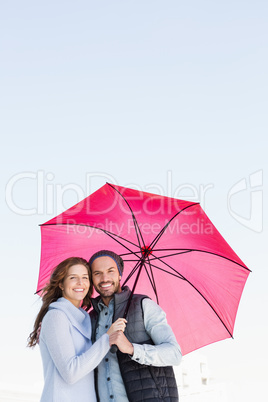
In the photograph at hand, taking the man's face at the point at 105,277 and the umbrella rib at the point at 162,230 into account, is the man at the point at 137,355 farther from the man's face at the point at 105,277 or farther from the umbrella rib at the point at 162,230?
the umbrella rib at the point at 162,230

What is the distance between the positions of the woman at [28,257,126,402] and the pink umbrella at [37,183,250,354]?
2.63 feet

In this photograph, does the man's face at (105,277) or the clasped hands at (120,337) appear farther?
the man's face at (105,277)

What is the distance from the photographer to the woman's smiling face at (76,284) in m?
3.76

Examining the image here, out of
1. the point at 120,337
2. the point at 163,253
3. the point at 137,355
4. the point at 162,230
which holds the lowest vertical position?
the point at 137,355

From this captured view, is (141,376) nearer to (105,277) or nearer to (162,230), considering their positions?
(105,277)

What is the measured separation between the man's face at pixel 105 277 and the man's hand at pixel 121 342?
0.55m

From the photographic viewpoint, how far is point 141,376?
11.5ft

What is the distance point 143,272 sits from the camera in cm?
466

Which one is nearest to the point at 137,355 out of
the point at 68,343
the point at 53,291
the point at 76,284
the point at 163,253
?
the point at 68,343

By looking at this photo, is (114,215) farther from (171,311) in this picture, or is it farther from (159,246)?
(171,311)

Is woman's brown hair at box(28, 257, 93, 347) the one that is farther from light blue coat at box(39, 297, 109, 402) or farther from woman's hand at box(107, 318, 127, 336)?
woman's hand at box(107, 318, 127, 336)

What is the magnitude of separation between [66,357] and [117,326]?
0.39m

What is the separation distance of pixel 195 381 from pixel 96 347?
919 cm

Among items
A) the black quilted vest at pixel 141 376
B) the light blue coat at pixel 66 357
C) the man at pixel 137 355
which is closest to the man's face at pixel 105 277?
the man at pixel 137 355
